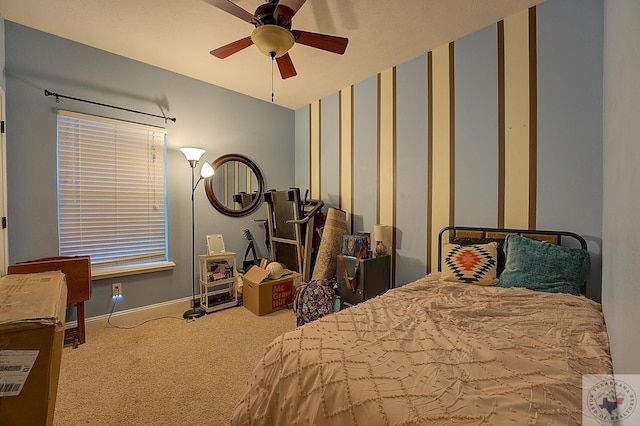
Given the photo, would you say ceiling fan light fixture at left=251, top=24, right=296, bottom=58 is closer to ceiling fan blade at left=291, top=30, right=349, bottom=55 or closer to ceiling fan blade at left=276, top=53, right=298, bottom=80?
ceiling fan blade at left=291, top=30, right=349, bottom=55

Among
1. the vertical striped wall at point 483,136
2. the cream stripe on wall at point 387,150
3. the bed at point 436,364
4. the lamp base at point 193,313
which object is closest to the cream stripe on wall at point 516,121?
the vertical striped wall at point 483,136

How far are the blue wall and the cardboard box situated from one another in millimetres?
716

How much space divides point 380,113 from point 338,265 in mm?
1835

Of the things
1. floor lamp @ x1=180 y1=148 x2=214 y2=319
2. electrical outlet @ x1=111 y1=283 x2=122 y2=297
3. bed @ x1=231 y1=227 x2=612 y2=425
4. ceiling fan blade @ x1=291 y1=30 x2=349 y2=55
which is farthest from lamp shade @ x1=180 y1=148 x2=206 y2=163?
bed @ x1=231 y1=227 x2=612 y2=425

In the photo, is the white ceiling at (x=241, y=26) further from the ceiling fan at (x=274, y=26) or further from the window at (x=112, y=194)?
the window at (x=112, y=194)

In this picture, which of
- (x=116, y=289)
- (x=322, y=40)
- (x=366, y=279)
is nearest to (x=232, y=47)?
(x=322, y=40)

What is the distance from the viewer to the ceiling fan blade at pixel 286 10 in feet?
5.61

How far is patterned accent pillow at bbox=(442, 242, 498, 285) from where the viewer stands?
2.09 m

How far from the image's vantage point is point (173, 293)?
323 centimetres

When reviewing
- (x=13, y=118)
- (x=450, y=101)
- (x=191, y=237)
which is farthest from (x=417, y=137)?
(x=13, y=118)

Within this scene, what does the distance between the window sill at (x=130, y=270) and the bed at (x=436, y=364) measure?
2.34 m

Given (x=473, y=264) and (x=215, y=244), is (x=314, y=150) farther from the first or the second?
(x=473, y=264)

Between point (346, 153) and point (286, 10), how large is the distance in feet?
6.64

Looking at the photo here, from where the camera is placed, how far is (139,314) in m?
2.96
